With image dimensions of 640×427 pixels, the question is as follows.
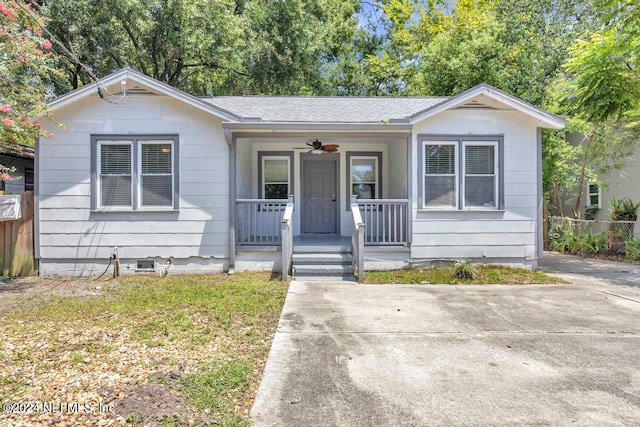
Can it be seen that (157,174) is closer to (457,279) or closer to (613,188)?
(457,279)

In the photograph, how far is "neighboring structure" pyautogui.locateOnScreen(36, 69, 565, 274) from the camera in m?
7.12

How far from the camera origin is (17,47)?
603cm

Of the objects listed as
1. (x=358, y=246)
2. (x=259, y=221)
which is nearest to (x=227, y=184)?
(x=259, y=221)

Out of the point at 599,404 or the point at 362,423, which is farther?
the point at 599,404

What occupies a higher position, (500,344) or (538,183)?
(538,183)

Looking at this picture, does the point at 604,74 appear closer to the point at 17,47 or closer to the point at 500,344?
the point at 500,344

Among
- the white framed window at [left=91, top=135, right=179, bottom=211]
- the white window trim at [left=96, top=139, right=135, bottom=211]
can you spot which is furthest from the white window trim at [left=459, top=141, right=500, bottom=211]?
the white window trim at [left=96, top=139, right=135, bottom=211]

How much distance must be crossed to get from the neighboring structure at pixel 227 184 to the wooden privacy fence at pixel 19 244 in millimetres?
229

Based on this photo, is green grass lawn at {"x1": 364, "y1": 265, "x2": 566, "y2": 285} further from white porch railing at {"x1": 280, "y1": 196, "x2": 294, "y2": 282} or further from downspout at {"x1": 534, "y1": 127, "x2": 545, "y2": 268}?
white porch railing at {"x1": 280, "y1": 196, "x2": 294, "y2": 282}

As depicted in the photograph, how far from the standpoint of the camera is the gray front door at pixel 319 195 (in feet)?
31.5

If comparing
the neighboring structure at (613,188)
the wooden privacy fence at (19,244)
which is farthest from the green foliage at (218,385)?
the neighboring structure at (613,188)

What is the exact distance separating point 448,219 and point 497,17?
12091 mm

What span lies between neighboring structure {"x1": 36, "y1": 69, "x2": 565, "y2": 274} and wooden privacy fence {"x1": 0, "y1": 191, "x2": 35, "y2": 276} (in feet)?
0.75

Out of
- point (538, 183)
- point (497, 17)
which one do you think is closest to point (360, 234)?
point (538, 183)
